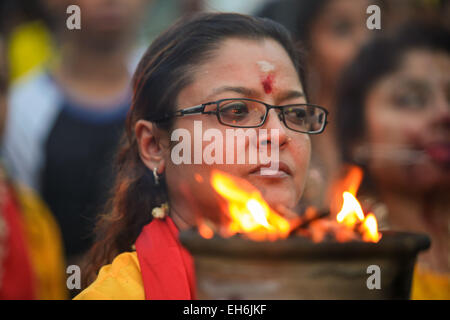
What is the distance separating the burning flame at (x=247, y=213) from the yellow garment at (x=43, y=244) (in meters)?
1.42

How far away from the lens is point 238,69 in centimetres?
158

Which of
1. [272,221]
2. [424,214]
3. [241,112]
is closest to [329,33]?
[424,214]

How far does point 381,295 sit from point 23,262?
179 cm

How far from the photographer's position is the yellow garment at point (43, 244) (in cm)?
275

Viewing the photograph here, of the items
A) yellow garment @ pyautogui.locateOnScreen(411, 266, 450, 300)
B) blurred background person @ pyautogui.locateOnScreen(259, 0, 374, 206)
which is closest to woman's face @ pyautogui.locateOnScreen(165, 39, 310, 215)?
yellow garment @ pyautogui.locateOnScreen(411, 266, 450, 300)

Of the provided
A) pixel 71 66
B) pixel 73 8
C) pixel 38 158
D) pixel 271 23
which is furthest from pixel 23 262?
pixel 271 23

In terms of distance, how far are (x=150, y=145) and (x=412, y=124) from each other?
1.34m

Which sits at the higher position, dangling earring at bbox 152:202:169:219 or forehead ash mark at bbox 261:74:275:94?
forehead ash mark at bbox 261:74:275:94

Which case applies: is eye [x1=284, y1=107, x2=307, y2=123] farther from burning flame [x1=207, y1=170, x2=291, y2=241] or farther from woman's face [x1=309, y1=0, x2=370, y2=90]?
woman's face [x1=309, y1=0, x2=370, y2=90]

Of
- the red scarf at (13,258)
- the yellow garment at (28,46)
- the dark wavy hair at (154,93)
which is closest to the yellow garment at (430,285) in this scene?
the dark wavy hair at (154,93)

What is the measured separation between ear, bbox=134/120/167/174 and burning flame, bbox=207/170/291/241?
161mm

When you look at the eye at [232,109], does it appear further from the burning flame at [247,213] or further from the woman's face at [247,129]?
the burning flame at [247,213]

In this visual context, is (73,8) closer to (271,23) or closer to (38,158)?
(271,23)

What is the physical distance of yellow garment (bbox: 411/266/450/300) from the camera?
7.78 ft
